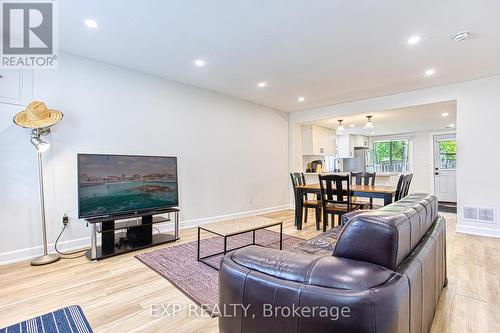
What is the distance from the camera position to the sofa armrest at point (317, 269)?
887 millimetres

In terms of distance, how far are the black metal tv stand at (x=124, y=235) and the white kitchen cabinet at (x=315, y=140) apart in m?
4.31

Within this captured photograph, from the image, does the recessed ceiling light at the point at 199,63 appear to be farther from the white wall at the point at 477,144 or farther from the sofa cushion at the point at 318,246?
the white wall at the point at 477,144

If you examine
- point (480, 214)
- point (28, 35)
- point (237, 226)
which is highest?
point (28, 35)

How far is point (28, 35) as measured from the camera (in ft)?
9.20

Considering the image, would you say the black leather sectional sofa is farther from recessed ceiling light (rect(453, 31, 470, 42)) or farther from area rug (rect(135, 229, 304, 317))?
recessed ceiling light (rect(453, 31, 470, 42))

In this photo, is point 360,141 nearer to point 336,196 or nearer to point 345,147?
point 345,147

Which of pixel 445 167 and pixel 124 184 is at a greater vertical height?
pixel 445 167

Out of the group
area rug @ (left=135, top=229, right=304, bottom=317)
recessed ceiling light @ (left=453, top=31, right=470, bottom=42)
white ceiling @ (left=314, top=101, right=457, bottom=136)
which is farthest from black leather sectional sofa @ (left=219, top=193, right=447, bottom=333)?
white ceiling @ (left=314, top=101, right=457, bottom=136)

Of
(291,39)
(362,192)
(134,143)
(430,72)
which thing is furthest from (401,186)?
(134,143)

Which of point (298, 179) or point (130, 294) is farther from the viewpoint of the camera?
point (298, 179)

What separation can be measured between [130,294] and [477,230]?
5087 millimetres

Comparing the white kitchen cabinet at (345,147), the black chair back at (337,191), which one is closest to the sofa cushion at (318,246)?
the black chair back at (337,191)

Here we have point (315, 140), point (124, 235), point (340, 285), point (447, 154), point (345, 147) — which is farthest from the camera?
point (345, 147)

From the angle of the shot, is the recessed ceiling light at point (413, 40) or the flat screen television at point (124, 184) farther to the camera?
the flat screen television at point (124, 184)
